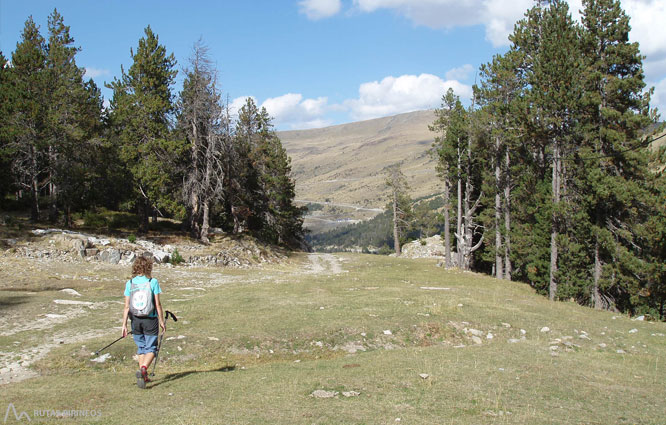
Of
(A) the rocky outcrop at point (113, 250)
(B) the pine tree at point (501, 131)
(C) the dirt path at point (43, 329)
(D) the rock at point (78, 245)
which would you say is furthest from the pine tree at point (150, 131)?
(B) the pine tree at point (501, 131)

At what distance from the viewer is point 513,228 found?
1361 inches

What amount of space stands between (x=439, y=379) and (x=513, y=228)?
2866cm

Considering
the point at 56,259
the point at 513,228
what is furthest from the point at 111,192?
the point at 513,228

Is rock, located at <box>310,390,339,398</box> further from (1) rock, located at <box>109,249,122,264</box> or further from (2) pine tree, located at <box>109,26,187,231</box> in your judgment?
(2) pine tree, located at <box>109,26,187,231</box>

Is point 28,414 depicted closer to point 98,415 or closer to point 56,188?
point 98,415

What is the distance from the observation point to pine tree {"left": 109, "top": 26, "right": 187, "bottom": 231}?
34094 millimetres

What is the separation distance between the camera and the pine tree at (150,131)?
112 feet

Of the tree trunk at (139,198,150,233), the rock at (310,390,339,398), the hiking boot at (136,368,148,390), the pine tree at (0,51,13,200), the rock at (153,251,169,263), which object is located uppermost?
the pine tree at (0,51,13,200)

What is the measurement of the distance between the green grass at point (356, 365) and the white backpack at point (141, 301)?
135 centimetres

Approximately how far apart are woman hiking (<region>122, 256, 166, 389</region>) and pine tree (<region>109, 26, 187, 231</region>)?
27.2 m

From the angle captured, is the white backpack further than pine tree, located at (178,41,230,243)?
No

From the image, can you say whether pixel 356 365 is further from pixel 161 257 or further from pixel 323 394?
pixel 161 257

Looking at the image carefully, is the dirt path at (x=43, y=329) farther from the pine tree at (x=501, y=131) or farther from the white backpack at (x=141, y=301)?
the pine tree at (x=501, y=131)

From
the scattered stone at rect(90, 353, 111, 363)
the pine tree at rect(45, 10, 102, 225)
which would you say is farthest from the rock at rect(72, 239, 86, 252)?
the scattered stone at rect(90, 353, 111, 363)
